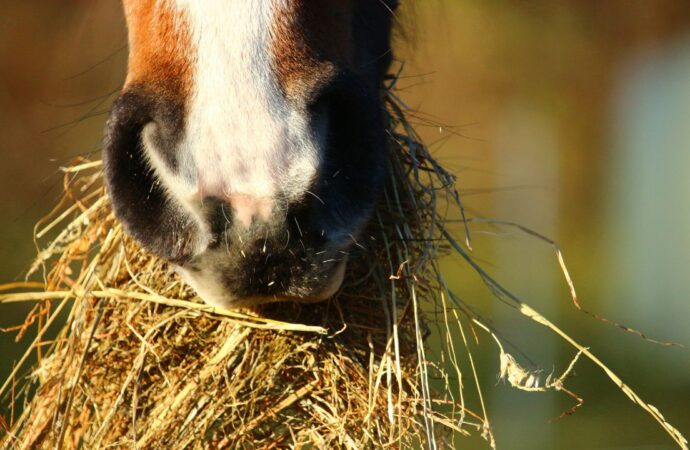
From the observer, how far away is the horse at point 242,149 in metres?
0.91

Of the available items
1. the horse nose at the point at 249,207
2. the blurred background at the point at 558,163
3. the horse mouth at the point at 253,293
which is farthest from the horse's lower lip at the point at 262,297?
the blurred background at the point at 558,163

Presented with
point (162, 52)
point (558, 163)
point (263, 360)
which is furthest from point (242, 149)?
point (558, 163)

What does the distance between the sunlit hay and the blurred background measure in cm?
201

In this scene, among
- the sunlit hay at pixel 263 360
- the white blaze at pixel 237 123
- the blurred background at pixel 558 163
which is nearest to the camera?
the white blaze at pixel 237 123

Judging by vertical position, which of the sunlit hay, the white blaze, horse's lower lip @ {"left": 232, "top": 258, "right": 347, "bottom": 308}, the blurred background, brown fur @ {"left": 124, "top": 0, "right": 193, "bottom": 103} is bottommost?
the blurred background

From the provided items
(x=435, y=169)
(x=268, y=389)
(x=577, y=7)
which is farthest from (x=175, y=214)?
(x=577, y=7)

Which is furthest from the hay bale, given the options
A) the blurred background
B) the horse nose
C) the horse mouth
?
the blurred background

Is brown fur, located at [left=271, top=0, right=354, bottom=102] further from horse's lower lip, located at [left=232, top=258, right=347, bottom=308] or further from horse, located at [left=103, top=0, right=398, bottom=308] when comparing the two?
horse's lower lip, located at [left=232, top=258, right=347, bottom=308]

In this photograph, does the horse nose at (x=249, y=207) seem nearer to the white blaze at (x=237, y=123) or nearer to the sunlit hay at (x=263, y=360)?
the white blaze at (x=237, y=123)

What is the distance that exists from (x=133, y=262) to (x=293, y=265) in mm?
388

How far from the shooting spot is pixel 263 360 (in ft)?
3.82

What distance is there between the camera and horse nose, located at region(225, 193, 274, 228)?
910mm

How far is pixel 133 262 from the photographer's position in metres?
1.26

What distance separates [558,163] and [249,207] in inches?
169
